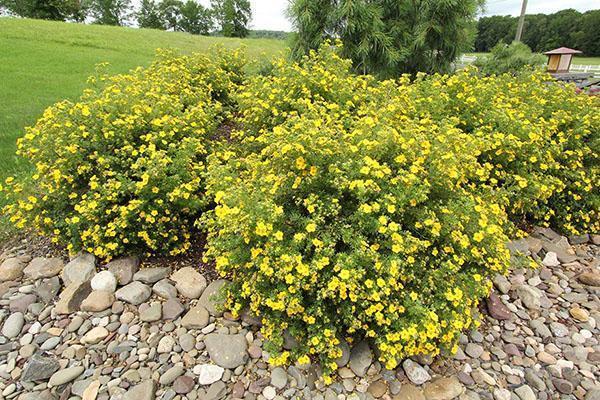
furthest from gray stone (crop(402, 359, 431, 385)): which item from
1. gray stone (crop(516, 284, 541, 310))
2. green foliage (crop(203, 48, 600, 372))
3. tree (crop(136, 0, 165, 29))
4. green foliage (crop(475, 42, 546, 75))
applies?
tree (crop(136, 0, 165, 29))

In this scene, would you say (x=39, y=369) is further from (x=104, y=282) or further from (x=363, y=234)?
(x=363, y=234)

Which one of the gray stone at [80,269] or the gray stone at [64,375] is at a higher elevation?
the gray stone at [80,269]

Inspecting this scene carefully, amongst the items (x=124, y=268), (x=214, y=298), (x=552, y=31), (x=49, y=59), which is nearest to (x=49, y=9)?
(x=49, y=59)

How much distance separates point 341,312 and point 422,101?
7.77 ft

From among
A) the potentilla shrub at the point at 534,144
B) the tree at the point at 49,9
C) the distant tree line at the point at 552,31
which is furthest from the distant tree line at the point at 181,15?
the potentilla shrub at the point at 534,144

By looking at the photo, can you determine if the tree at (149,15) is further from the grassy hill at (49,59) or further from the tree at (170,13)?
the grassy hill at (49,59)

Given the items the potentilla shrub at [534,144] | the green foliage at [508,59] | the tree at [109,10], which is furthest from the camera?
the tree at [109,10]

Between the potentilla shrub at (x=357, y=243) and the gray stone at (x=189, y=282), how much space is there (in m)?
0.33

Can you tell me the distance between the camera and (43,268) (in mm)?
2764

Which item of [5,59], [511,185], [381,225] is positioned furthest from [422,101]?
[5,59]

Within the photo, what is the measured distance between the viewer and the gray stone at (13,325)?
7.55 ft

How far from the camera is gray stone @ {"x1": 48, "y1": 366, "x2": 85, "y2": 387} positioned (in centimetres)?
203

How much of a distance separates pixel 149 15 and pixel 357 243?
2119 inches

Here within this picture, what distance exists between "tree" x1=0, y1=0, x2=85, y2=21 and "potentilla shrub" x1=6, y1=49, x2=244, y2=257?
3634cm
